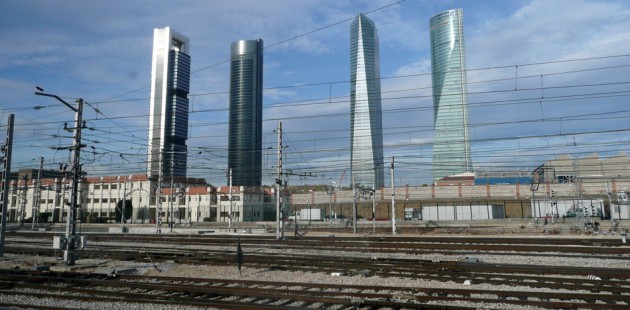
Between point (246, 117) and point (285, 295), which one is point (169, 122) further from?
point (285, 295)

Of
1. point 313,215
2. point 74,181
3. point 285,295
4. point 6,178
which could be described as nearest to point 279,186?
point 74,181

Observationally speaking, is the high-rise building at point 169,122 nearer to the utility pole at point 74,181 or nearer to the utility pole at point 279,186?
the utility pole at point 279,186

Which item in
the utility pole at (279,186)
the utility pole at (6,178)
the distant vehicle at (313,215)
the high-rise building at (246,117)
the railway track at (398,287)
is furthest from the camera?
the distant vehicle at (313,215)

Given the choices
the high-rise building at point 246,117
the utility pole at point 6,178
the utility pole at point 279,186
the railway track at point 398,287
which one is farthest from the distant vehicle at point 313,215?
the utility pole at point 6,178

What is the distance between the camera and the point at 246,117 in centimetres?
5206

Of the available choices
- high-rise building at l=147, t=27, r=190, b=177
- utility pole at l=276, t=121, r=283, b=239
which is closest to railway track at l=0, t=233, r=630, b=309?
utility pole at l=276, t=121, r=283, b=239

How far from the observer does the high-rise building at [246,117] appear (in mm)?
53281

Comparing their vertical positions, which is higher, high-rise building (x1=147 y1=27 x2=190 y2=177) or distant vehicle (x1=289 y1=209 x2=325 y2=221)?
high-rise building (x1=147 y1=27 x2=190 y2=177)

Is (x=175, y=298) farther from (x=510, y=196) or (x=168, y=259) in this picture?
(x=510, y=196)

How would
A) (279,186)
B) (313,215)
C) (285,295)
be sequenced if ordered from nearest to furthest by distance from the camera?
(285,295)
(279,186)
(313,215)

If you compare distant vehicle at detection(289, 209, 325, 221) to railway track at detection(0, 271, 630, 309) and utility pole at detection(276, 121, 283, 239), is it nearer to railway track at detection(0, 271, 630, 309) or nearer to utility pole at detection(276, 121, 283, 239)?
utility pole at detection(276, 121, 283, 239)

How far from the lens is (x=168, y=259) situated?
2148cm

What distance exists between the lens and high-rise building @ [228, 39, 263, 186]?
5328cm

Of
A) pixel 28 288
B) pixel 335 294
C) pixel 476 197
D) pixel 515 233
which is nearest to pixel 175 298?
pixel 335 294
